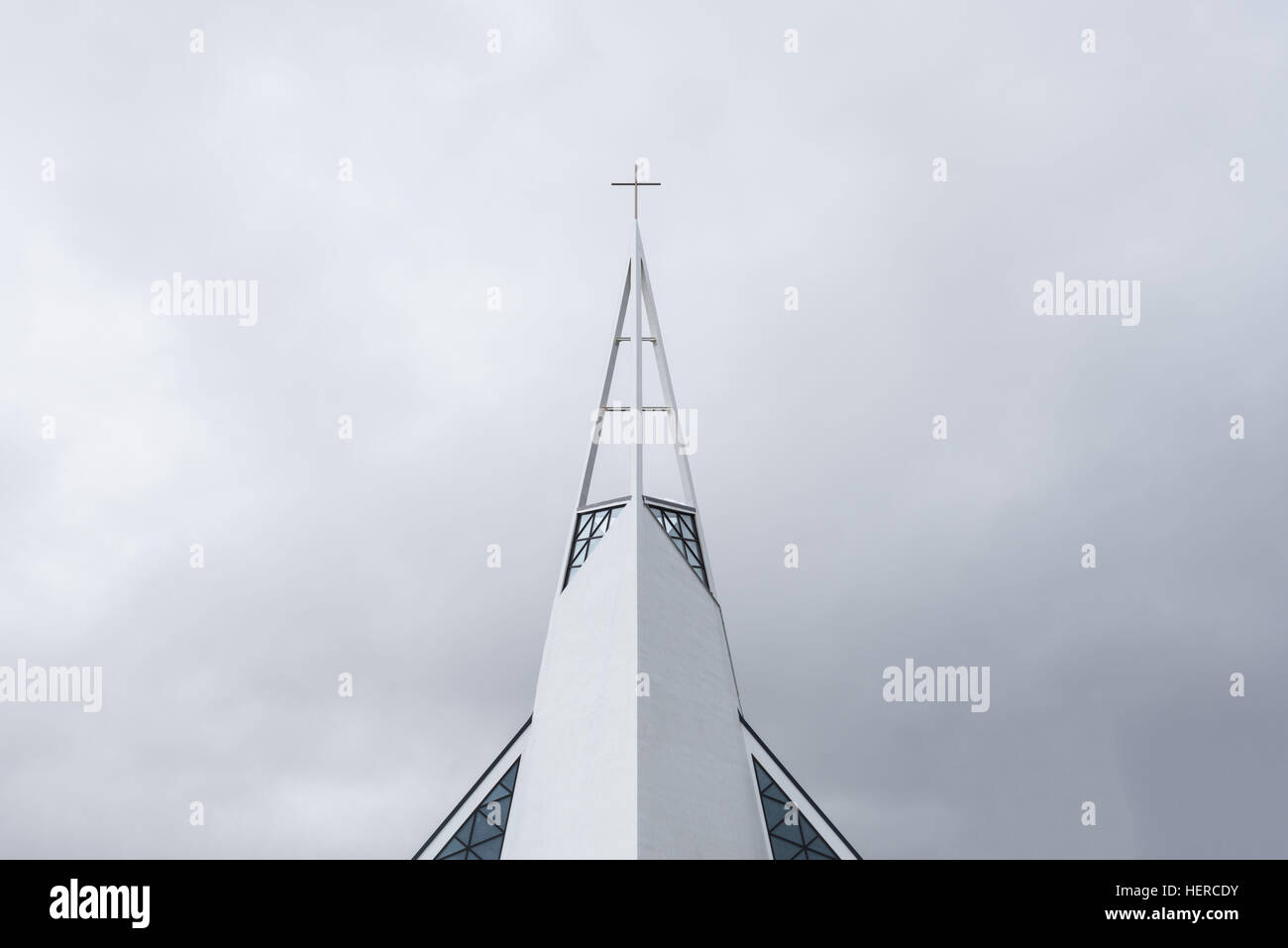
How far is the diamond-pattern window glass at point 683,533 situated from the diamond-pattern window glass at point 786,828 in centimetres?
793

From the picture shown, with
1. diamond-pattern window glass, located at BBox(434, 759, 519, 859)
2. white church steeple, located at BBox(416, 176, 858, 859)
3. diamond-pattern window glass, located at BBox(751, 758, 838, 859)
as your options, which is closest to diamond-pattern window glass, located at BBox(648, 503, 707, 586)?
white church steeple, located at BBox(416, 176, 858, 859)

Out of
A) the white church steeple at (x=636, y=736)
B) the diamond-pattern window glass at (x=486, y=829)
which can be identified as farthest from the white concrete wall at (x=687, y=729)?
the diamond-pattern window glass at (x=486, y=829)

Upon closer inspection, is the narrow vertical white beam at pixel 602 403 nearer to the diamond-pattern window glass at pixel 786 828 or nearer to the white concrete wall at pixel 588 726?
the white concrete wall at pixel 588 726

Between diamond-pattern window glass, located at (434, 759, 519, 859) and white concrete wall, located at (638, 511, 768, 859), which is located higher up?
white concrete wall, located at (638, 511, 768, 859)

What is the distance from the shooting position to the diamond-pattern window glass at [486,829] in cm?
3606

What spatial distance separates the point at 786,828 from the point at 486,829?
10530 millimetres

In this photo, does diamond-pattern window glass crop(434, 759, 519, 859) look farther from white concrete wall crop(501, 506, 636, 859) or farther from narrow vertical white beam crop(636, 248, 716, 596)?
narrow vertical white beam crop(636, 248, 716, 596)

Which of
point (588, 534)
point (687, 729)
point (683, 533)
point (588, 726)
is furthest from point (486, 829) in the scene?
point (683, 533)

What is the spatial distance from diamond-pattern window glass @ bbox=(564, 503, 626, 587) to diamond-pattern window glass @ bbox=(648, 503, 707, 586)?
168cm

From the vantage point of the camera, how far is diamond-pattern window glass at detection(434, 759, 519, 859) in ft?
118

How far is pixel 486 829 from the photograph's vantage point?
120 ft
